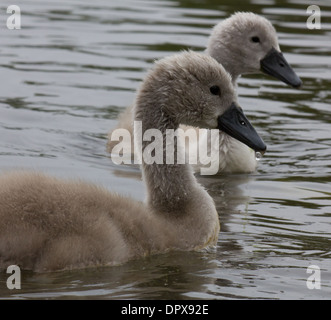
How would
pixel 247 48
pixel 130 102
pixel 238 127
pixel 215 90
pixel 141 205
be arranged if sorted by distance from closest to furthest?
pixel 141 205, pixel 215 90, pixel 238 127, pixel 247 48, pixel 130 102

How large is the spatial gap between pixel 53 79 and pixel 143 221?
20.5ft

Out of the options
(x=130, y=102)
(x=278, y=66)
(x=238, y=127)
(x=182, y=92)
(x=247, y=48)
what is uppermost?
(x=247, y=48)

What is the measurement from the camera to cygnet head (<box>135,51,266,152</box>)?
27.3ft

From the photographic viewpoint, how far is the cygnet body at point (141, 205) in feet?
23.7

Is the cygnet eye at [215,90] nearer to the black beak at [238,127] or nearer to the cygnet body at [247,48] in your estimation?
the black beak at [238,127]

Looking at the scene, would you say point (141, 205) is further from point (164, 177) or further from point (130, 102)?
point (130, 102)

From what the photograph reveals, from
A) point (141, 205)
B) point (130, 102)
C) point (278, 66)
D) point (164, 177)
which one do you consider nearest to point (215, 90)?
point (164, 177)

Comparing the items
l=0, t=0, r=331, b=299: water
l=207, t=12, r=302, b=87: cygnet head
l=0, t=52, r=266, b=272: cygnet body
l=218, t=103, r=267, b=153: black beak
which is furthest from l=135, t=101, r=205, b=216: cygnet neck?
l=207, t=12, r=302, b=87: cygnet head

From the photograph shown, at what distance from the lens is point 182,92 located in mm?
8367

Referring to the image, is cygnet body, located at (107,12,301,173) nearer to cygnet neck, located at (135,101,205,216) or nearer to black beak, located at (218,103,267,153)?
black beak, located at (218,103,267,153)

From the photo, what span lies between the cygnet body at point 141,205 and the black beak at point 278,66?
3.01 metres

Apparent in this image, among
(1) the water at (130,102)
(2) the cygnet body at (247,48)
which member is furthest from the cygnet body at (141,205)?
(2) the cygnet body at (247,48)

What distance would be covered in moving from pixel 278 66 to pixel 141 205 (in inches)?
160
